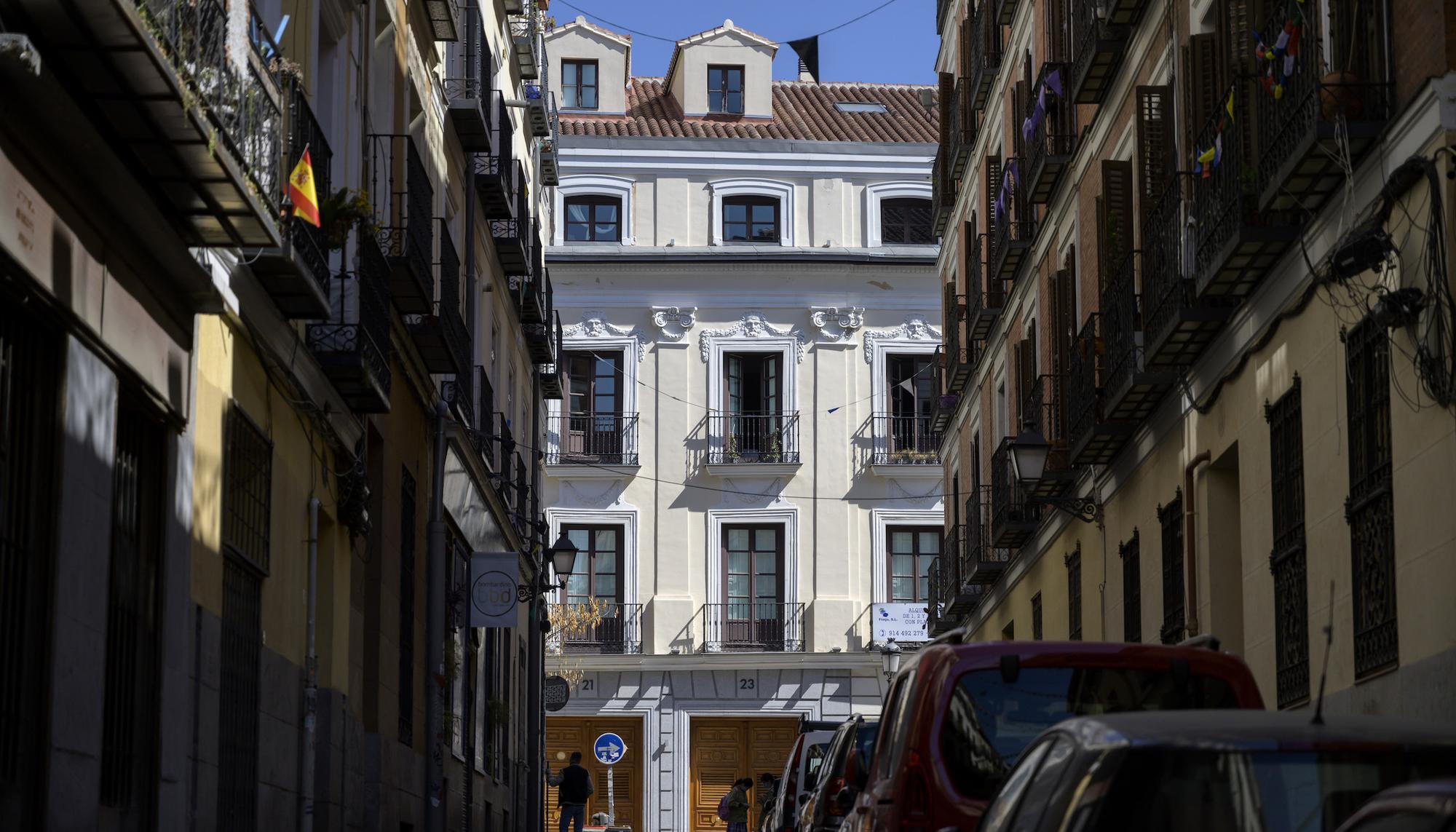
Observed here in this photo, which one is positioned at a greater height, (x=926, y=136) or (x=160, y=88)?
(x=926, y=136)

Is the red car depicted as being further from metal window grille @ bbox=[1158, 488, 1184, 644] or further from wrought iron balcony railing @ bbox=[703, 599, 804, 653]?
wrought iron balcony railing @ bbox=[703, 599, 804, 653]

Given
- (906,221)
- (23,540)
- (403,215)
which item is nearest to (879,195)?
(906,221)

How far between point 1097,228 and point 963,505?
1458cm

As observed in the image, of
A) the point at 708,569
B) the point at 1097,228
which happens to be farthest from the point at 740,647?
the point at 1097,228

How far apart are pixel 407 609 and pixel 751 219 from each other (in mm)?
25849

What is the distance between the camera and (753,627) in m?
44.4

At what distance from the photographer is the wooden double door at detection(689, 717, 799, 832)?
144ft

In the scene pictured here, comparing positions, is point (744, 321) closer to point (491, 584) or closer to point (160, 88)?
point (491, 584)

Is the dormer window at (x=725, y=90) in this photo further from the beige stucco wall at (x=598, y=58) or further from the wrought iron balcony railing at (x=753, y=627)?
the wrought iron balcony railing at (x=753, y=627)

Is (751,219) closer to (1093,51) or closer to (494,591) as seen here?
(494,591)

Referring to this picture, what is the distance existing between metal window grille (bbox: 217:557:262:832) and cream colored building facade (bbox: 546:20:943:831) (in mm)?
29392

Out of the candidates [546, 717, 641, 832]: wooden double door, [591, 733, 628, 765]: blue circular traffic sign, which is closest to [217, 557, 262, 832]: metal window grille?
[591, 733, 628, 765]: blue circular traffic sign

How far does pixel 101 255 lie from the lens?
411 inches

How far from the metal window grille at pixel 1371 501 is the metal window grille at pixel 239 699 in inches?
277
